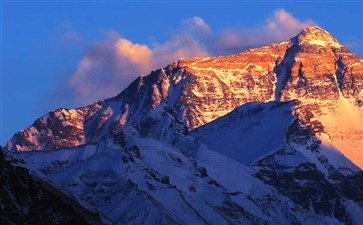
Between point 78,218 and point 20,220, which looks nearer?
point 20,220

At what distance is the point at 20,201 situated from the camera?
6998 inches

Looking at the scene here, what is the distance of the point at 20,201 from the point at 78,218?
1086 centimetres

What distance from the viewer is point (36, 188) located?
184 m

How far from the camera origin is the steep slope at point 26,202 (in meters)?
174

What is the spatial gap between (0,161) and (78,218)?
35.6ft

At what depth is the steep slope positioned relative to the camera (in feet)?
571

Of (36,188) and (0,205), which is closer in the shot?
(0,205)

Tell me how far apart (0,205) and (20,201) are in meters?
5.32

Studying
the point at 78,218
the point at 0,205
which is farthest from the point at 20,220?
the point at 78,218

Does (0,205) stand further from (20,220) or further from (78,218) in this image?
(78,218)

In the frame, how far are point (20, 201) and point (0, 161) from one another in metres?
Result: 5.93

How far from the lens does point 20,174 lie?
18275 cm

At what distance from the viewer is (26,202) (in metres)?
178

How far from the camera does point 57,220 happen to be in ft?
587
